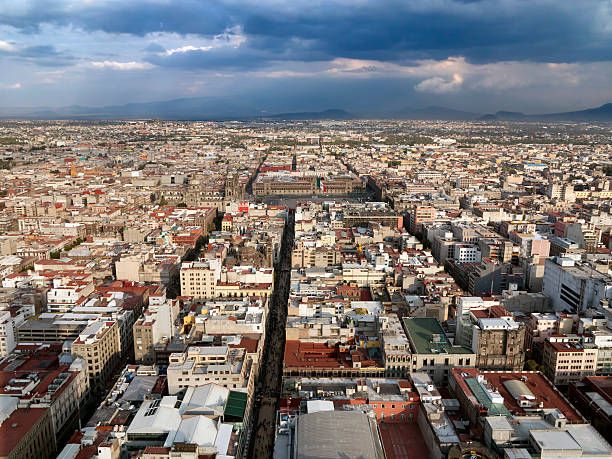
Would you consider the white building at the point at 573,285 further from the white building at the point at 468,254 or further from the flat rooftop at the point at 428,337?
the flat rooftop at the point at 428,337

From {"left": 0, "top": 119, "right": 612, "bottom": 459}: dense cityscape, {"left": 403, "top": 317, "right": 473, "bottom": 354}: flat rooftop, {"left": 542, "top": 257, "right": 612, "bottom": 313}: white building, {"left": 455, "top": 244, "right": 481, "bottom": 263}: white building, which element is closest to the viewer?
{"left": 0, "top": 119, "right": 612, "bottom": 459}: dense cityscape

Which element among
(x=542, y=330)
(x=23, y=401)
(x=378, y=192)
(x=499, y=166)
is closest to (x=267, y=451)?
(x=23, y=401)

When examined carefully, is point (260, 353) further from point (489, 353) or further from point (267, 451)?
point (489, 353)

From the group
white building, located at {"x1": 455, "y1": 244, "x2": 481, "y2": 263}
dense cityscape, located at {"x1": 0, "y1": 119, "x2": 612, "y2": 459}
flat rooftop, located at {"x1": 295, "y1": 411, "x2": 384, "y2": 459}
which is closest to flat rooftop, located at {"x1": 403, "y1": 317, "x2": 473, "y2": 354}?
dense cityscape, located at {"x1": 0, "y1": 119, "x2": 612, "y2": 459}

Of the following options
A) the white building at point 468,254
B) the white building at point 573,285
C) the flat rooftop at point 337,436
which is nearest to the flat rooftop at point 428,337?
the flat rooftop at point 337,436

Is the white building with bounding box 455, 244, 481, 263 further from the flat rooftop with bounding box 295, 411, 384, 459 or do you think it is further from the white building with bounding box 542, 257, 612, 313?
the flat rooftop with bounding box 295, 411, 384, 459

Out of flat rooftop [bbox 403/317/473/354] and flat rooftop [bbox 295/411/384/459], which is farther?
flat rooftop [bbox 403/317/473/354]

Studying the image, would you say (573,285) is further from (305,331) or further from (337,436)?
(337,436)

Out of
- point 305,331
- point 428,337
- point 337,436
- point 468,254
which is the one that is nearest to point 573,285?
point 468,254
